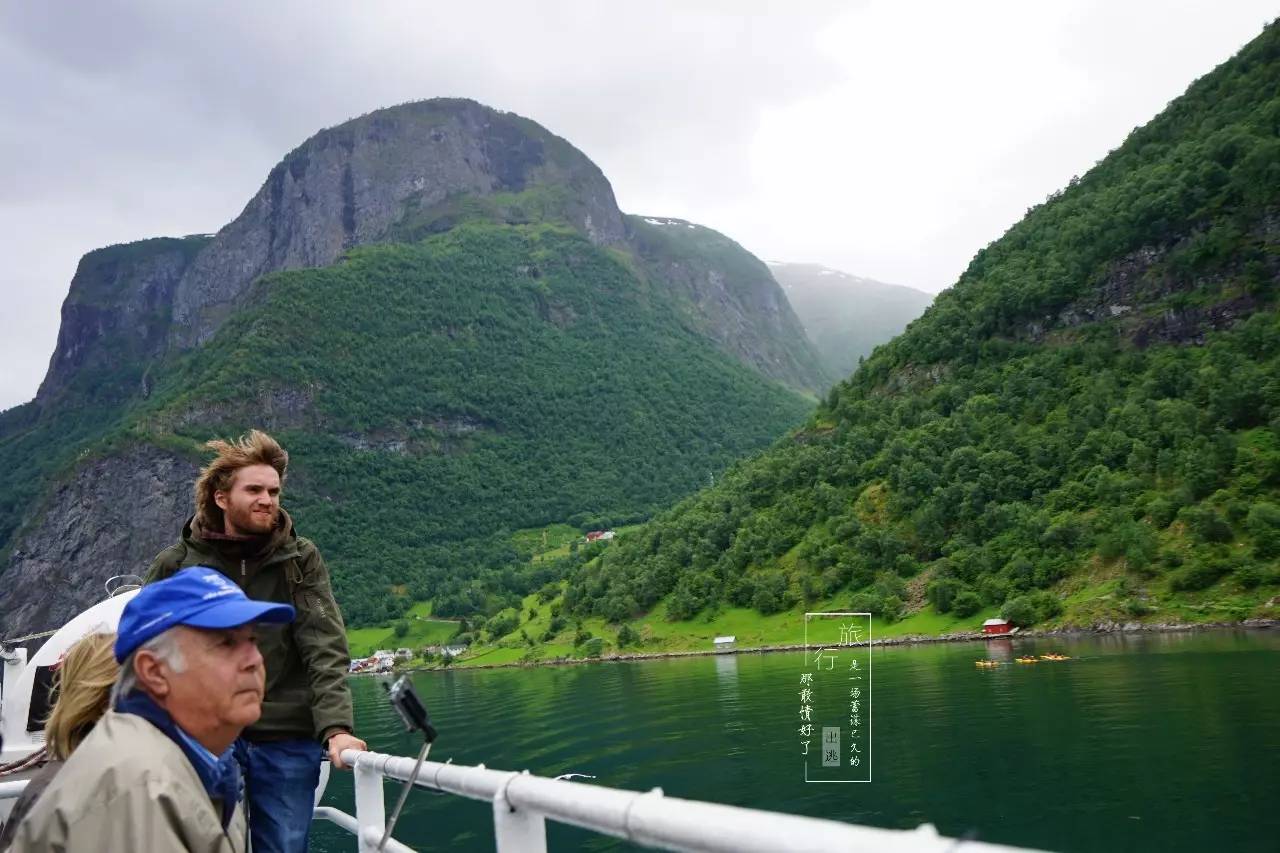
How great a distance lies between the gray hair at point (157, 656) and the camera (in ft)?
7.62

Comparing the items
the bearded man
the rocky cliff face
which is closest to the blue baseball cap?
the bearded man

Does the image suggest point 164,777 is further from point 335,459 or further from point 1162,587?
point 335,459

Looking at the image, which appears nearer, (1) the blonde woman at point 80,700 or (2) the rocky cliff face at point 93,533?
(1) the blonde woman at point 80,700

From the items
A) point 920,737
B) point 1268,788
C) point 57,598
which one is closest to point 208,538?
point 1268,788

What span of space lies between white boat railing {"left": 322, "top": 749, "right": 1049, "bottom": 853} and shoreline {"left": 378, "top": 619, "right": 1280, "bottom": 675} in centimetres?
4495

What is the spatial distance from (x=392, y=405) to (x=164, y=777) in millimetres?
196622

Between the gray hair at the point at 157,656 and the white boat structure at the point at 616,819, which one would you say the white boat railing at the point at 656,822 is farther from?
the gray hair at the point at 157,656

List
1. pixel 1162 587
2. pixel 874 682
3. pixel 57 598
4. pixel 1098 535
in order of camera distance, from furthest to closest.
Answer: pixel 57 598 → pixel 1098 535 → pixel 1162 587 → pixel 874 682

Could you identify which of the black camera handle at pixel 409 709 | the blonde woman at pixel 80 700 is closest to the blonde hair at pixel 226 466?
the blonde woman at pixel 80 700

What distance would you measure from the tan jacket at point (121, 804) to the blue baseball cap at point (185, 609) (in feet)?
0.87

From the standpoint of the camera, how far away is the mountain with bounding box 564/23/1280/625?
67562 millimetres

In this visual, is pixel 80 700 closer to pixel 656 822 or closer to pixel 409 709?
pixel 409 709

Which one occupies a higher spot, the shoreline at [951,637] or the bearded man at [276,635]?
the bearded man at [276,635]

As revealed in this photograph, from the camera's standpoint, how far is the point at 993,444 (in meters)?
90.2
